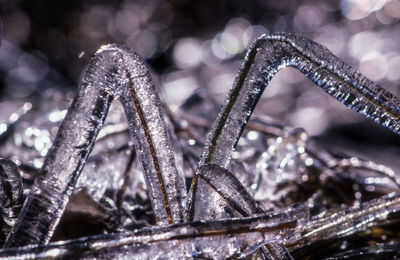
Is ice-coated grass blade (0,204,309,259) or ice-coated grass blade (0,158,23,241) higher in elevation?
ice-coated grass blade (0,158,23,241)

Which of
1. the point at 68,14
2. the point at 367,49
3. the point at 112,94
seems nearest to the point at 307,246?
the point at 112,94

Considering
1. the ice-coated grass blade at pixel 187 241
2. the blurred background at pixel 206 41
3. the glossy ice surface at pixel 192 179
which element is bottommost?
the ice-coated grass blade at pixel 187 241

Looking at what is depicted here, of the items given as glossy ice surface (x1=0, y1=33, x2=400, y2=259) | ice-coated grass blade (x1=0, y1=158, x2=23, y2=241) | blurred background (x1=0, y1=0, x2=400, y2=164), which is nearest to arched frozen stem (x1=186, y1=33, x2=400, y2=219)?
glossy ice surface (x1=0, y1=33, x2=400, y2=259)

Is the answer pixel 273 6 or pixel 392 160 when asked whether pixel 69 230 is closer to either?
pixel 392 160

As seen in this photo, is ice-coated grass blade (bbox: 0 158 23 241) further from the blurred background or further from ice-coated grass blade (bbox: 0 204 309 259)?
the blurred background

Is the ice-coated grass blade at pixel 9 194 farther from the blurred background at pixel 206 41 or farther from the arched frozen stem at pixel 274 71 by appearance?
the blurred background at pixel 206 41

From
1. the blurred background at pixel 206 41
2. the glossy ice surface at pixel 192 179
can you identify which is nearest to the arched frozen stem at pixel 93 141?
the glossy ice surface at pixel 192 179

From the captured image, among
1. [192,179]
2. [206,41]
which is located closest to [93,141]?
[192,179]
